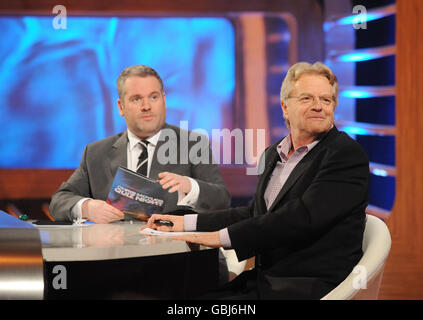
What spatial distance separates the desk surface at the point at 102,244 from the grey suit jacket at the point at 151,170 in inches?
19.0

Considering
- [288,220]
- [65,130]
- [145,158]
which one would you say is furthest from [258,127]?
[288,220]

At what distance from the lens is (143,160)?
3.09 m

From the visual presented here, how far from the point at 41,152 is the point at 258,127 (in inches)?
69.3

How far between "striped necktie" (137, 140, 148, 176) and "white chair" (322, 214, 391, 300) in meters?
1.20

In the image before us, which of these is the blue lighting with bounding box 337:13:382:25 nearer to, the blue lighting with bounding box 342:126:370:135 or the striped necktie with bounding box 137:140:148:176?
the blue lighting with bounding box 342:126:370:135

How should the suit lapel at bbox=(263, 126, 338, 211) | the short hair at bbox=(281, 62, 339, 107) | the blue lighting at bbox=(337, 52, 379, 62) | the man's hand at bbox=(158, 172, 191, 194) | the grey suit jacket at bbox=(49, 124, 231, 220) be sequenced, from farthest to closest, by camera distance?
the blue lighting at bbox=(337, 52, 379, 62) → the grey suit jacket at bbox=(49, 124, 231, 220) → the man's hand at bbox=(158, 172, 191, 194) → the short hair at bbox=(281, 62, 339, 107) → the suit lapel at bbox=(263, 126, 338, 211)

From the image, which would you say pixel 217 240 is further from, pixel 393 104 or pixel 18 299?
pixel 393 104

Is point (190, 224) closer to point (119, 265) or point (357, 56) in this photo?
point (119, 265)

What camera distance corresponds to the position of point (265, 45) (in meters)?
5.46

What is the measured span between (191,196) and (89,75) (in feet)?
9.27

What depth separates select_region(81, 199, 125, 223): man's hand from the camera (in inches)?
108

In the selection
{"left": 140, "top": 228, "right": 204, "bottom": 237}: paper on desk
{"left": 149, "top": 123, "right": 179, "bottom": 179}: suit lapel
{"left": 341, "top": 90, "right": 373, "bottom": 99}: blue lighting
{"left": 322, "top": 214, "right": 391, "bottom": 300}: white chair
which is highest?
{"left": 341, "top": 90, "right": 373, "bottom": 99}: blue lighting

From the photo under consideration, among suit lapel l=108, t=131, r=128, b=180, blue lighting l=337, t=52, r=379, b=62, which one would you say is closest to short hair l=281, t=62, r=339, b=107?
suit lapel l=108, t=131, r=128, b=180

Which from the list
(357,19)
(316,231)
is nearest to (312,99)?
(316,231)
